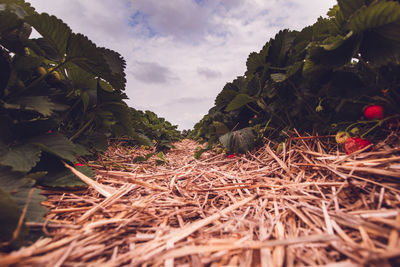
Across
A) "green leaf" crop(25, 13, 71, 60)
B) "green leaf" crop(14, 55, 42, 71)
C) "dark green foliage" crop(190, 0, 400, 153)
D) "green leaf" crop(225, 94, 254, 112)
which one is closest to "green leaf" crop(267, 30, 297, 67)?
"dark green foliage" crop(190, 0, 400, 153)

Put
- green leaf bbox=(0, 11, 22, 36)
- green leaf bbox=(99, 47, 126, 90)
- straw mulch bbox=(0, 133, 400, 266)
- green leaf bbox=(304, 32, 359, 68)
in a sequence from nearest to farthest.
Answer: straw mulch bbox=(0, 133, 400, 266), green leaf bbox=(0, 11, 22, 36), green leaf bbox=(304, 32, 359, 68), green leaf bbox=(99, 47, 126, 90)

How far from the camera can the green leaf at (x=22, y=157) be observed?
0.79 metres

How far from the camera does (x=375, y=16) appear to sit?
93 cm

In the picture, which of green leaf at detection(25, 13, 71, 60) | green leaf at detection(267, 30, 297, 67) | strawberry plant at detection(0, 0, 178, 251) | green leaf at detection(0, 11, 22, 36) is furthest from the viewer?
green leaf at detection(267, 30, 297, 67)

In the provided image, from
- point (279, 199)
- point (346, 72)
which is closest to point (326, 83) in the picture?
point (346, 72)

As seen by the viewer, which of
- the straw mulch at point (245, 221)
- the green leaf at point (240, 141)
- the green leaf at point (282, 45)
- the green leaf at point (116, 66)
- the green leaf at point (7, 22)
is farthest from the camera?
the green leaf at point (240, 141)

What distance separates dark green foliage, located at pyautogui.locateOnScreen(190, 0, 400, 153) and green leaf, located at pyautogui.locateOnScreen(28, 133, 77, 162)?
1.32 meters

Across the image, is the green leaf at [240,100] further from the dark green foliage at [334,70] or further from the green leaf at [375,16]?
the green leaf at [375,16]

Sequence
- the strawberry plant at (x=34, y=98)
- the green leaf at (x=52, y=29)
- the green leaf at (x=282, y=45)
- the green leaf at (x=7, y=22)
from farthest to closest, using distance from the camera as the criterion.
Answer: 1. the green leaf at (x=282, y=45)
2. the green leaf at (x=52, y=29)
3. the green leaf at (x=7, y=22)
4. the strawberry plant at (x=34, y=98)

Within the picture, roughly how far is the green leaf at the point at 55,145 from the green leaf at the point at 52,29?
54 cm

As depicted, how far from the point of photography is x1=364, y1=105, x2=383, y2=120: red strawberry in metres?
1.02

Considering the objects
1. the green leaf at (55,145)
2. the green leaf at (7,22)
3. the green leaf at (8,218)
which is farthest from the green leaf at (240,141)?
the green leaf at (7,22)

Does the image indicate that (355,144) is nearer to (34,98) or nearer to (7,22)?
(34,98)

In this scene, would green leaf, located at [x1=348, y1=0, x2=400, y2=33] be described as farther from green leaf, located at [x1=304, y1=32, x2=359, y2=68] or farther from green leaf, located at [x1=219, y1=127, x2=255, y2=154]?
green leaf, located at [x1=219, y1=127, x2=255, y2=154]
